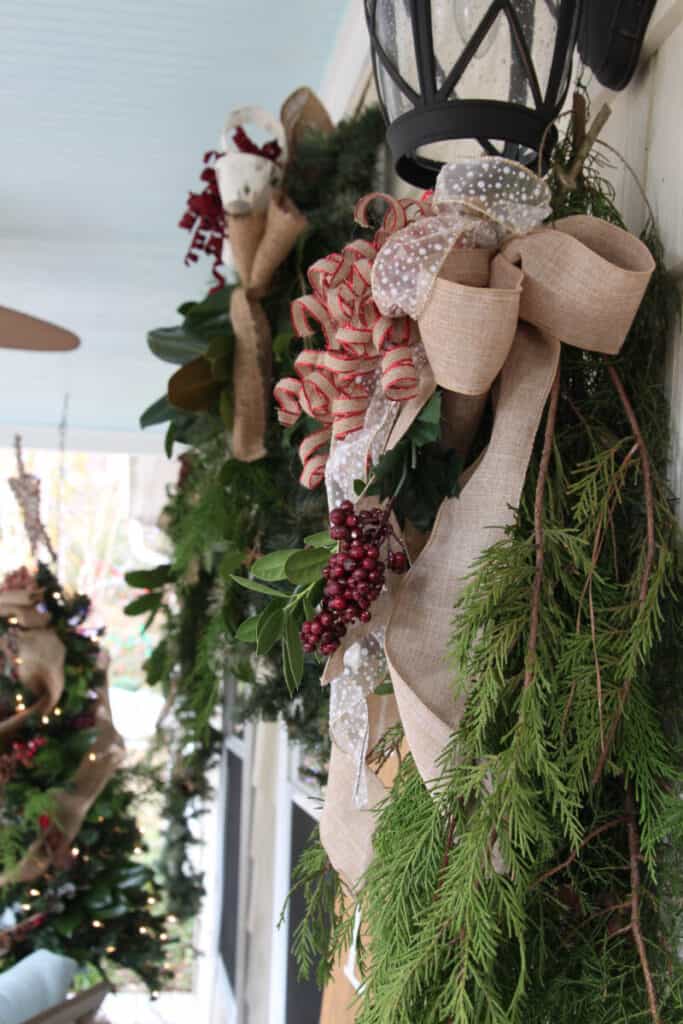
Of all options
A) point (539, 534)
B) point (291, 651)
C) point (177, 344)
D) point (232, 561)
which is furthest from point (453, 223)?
point (177, 344)

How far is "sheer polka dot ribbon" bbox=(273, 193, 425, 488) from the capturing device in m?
0.67

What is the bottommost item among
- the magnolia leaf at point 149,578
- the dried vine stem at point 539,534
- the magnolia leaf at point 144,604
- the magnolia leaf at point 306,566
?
the magnolia leaf at point 144,604

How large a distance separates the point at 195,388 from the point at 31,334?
102 cm

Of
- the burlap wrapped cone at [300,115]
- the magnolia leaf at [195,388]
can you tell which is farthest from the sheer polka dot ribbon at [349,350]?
the burlap wrapped cone at [300,115]

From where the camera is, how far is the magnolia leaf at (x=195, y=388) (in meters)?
1.38

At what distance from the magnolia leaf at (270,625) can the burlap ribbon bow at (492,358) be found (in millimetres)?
89

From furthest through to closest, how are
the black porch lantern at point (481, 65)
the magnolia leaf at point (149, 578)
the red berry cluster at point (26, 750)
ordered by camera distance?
the red berry cluster at point (26, 750) → the magnolia leaf at point (149, 578) → the black porch lantern at point (481, 65)

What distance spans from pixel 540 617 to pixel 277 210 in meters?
0.97

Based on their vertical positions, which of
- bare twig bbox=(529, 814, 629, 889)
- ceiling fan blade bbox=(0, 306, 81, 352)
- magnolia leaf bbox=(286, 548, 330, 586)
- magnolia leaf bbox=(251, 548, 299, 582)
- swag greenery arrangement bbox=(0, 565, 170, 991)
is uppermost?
magnolia leaf bbox=(286, 548, 330, 586)

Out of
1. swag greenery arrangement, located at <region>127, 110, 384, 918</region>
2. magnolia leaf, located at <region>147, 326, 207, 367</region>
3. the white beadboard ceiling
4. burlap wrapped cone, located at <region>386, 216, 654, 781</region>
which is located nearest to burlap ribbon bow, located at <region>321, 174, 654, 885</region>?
burlap wrapped cone, located at <region>386, 216, 654, 781</region>

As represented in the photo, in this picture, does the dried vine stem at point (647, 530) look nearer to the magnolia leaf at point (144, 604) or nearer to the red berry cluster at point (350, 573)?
the red berry cluster at point (350, 573)

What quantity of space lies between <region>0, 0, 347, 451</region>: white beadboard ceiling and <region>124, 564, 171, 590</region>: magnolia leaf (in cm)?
103

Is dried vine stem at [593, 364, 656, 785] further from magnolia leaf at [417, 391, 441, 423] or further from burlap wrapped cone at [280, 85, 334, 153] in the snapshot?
burlap wrapped cone at [280, 85, 334, 153]

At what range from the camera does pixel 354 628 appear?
2.19 ft
